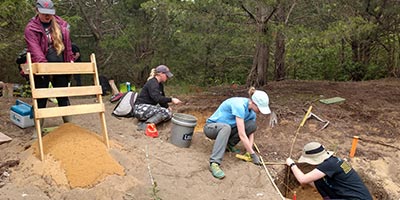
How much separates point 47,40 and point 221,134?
2282 millimetres

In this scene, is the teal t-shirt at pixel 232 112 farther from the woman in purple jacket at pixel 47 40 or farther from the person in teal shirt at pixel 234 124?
the woman in purple jacket at pixel 47 40

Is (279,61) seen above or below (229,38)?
below

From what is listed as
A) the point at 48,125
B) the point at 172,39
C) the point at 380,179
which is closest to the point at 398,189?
the point at 380,179

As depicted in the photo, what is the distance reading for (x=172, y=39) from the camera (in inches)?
438

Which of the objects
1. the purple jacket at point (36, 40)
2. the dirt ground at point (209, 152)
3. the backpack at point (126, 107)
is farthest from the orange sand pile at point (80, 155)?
the backpack at point (126, 107)

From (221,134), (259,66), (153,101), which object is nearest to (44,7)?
(153,101)

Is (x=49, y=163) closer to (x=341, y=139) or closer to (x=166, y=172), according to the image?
(x=166, y=172)

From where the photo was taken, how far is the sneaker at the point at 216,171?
3.95 meters

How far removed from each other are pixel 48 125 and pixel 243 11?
151 inches

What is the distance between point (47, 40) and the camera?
3986 mm

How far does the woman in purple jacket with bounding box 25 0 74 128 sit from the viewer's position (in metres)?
3.83

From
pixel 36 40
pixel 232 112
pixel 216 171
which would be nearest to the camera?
pixel 36 40

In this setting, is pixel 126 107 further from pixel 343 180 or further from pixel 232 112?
pixel 343 180

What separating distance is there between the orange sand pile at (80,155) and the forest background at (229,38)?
189 centimetres
